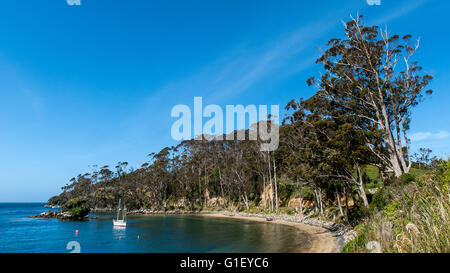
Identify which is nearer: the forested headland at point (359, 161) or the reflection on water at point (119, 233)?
the forested headland at point (359, 161)

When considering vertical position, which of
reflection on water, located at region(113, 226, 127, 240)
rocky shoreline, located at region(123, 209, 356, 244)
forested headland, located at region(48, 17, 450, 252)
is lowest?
reflection on water, located at region(113, 226, 127, 240)

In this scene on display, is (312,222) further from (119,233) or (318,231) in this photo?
(119,233)

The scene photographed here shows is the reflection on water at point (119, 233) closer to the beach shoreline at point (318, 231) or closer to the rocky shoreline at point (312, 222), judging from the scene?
the beach shoreline at point (318, 231)

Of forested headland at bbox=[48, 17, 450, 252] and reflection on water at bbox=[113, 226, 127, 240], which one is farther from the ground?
forested headland at bbox=[48, 17, 450, 252]

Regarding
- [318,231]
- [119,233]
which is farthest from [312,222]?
[119,233]

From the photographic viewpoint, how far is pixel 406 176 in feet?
49.6

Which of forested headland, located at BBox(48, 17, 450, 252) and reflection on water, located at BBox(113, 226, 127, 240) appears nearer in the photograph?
forested headland, located at BBox(48, 17, 450, 252)

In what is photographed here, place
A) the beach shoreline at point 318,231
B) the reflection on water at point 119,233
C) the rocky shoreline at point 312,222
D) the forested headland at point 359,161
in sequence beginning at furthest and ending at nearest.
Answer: the reflection on water at point 119,233 < the rocky shoreline at point 312,222 < the beach shoreline at point 318,231 < the forested headland at point 359,161

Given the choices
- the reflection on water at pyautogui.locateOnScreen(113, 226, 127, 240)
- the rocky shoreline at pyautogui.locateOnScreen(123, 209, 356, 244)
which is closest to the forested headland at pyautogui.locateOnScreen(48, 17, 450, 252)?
the rocky shoreline at pyautogui.locateOnScreen(123, 209, 356, 244)

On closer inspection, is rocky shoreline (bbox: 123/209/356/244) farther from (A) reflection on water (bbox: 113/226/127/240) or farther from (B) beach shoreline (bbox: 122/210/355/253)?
(A) reflection on water (bbox: 113/226/127/240)

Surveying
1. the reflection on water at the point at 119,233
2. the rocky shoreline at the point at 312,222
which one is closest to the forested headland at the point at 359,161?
the rocky shoreline at the point at 312,222

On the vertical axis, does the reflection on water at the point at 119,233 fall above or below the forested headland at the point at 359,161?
below
